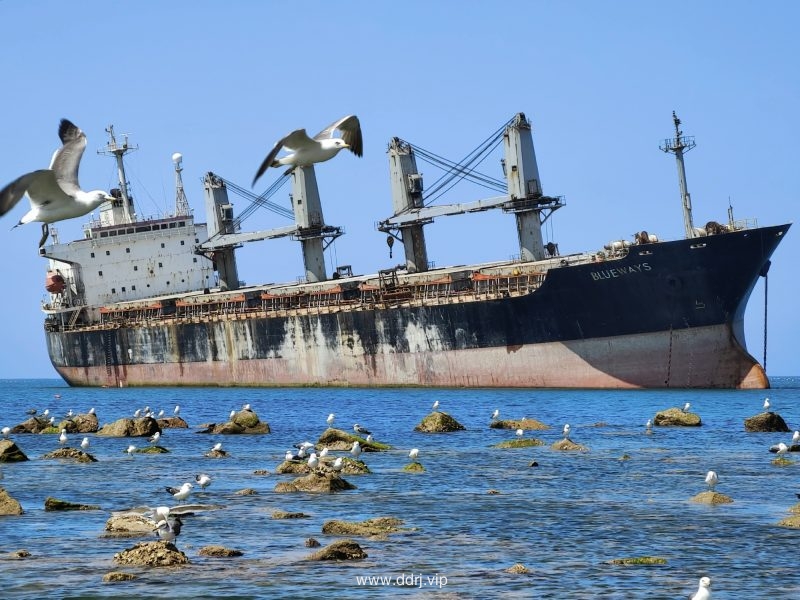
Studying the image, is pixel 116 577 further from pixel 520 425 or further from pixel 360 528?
pixel 520 425

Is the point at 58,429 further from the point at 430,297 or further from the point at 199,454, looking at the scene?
the point at 430,297

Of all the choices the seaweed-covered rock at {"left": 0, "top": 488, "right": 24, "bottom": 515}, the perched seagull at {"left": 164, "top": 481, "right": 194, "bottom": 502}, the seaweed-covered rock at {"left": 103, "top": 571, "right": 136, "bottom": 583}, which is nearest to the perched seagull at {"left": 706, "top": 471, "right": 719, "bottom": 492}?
the perched seagull at {"left": 164, "top": 481, "right": 194, "bottom": 502}

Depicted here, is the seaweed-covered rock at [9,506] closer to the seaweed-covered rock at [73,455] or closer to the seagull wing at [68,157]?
the seagull wing at [68,157]

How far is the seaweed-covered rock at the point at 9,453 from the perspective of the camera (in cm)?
2795

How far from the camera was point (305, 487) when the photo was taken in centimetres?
2256

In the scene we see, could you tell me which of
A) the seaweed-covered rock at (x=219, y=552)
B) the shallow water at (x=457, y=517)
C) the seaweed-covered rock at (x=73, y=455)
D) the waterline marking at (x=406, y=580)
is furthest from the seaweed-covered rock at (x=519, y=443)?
the waterline marking at (x=406, y=580)

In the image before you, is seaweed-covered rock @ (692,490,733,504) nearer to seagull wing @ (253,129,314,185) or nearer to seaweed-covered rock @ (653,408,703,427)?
seagull wing @ (253,129,314,185)

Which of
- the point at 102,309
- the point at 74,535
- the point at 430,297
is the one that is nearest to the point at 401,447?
the point at 74,535

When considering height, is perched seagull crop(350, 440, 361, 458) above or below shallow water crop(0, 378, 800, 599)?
above

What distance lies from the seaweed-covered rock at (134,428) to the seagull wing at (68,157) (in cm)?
1760

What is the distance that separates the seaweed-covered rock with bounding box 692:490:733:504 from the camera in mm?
20984

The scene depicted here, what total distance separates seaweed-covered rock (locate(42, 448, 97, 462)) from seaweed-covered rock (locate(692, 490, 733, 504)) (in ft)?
44.5

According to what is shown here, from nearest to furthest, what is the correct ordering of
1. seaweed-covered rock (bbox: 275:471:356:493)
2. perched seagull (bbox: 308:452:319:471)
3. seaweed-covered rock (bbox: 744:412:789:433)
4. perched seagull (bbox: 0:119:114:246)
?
perched seagull (bbox: 0:119:114:246) < seaweed-covered rock (bbox: 275:471:356:493) < perched seagull (bbox: 308:452:319:471) < seaweed-covered rock (bbox: 744:412:789:433)

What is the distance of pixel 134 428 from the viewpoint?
114 feet
